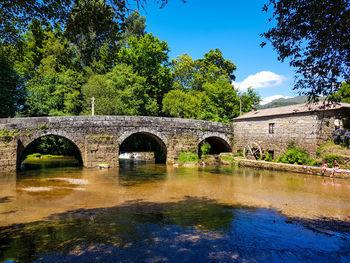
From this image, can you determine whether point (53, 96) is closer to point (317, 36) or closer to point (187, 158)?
point (187, 158)

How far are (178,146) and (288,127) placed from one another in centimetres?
802

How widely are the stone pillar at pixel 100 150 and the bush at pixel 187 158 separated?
4.81 metres

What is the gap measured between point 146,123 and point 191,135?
3836 mm

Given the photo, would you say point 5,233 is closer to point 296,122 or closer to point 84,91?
point 296,122

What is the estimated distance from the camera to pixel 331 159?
14016mm

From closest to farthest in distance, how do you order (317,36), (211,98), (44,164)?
1. (317,36)
2. (44,164)
3. (211,98)

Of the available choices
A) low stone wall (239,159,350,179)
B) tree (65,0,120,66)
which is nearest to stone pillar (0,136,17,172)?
tree (65,0,120,66)

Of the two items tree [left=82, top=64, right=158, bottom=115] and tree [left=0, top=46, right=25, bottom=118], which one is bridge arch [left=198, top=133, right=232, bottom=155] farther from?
tree [left=0, top=46, right=25, bottom=118]

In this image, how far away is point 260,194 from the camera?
9.34 metres

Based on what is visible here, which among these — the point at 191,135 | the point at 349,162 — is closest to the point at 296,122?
the point at 349,162

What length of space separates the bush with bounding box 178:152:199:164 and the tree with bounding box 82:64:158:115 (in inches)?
332

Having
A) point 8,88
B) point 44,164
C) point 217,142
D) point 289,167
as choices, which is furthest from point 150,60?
point 289,167

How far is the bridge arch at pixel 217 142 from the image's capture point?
798 inches

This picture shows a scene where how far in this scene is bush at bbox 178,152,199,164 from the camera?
18.3 metres
